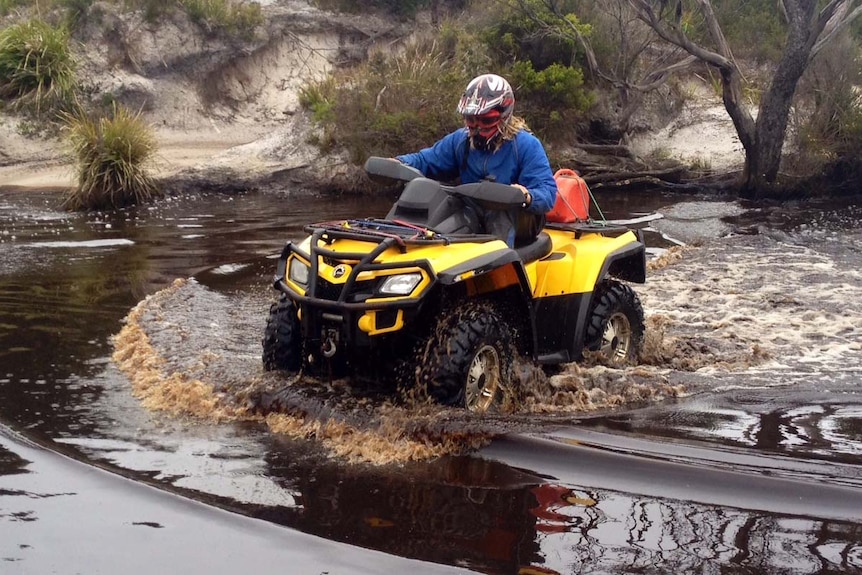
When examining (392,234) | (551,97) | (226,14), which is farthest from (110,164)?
(392,234)

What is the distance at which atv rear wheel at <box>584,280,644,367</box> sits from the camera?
6.18 m

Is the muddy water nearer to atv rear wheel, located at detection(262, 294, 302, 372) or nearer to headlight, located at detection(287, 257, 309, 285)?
atv rear wheel, located at detection(262, 294, 302, 372)

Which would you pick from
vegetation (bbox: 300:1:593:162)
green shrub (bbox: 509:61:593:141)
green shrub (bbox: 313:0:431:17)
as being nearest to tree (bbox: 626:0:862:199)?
→ green shrub (bbox: 509:61:593:141)

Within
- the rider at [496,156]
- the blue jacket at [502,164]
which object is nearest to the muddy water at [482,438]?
the rider at [496,156]

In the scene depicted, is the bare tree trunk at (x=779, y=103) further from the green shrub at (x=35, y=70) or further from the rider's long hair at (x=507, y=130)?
the green shrub at (x=35, y=70)

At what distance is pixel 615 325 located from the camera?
6.44 metres

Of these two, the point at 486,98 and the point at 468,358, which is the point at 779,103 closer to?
the point at 486,98

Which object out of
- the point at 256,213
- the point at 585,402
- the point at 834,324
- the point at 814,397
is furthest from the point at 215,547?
the point at 256,213

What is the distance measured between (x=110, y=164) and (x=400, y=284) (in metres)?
11.3

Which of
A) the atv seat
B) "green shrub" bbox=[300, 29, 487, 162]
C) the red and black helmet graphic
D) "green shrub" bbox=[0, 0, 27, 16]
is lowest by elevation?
the atv seat

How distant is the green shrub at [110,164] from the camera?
575 inches

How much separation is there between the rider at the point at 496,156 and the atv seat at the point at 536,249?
66mm

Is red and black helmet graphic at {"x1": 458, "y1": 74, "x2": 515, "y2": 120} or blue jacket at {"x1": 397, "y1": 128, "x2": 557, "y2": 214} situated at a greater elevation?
red and black helmet graphic at {"x1": 458, "y1": 74, "x2": 515, "y2": 120}

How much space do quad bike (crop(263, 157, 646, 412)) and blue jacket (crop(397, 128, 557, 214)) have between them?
0.28 meters
